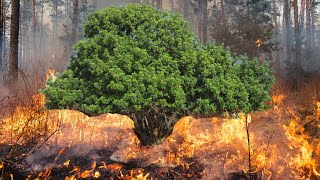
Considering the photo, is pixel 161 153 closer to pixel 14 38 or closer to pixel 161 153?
pixel 161 153

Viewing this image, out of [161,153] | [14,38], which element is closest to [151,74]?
[161,153]

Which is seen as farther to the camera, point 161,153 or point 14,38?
point 14,38

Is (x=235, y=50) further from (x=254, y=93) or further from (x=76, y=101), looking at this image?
(x=76, y=101)

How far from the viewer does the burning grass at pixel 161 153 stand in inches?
217

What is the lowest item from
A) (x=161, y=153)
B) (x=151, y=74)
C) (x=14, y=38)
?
(x=161, y=153)

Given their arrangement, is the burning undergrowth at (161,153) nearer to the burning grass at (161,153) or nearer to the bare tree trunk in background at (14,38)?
the burning grass at (161,153)

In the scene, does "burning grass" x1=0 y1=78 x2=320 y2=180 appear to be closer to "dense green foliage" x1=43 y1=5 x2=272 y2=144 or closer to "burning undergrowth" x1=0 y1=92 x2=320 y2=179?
"burning undergrowth" x1=0 y1=92 x2=320 y2=179

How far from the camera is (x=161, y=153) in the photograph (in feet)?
20.5

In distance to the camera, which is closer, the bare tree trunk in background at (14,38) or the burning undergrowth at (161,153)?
the burning undergrowth at (161,153)

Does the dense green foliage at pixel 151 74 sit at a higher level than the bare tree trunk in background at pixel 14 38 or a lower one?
lower

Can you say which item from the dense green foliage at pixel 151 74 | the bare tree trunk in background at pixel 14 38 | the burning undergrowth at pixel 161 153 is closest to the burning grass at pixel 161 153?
the burning undergrowth at pixel 161 153

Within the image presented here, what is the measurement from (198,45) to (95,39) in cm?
219

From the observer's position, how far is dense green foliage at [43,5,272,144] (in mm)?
5488

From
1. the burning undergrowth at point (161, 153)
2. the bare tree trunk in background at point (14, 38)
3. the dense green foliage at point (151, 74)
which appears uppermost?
the bare tree trunk in background at point (14, 38)
